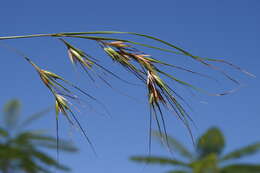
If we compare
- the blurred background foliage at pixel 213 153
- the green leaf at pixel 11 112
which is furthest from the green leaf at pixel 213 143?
the green leaf at pixel 11 112

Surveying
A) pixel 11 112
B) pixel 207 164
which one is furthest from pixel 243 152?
pixel 11 112

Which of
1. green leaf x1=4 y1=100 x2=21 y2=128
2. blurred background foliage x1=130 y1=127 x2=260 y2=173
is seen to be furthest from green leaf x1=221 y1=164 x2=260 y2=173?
green leaf x1=4 y1=100 x2=21 y2=128

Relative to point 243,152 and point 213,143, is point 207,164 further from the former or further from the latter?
point 213,143

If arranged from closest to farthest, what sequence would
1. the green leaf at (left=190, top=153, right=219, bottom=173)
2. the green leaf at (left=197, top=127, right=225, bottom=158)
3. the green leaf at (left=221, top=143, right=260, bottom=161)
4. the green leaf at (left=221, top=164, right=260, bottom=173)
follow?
the green leaf at (left=190, top=153, right=219, bottom=173), the green leaf at (left=221, top=143, right=260, bottom=161), the green leaf at (left=221, top=164, right=260, bottom=173), the green leaf at (left=197, top=127, right=225, bottom=158)

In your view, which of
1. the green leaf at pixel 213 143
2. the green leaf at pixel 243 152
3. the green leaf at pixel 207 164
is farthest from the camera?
the green leaf at pixel 213 143

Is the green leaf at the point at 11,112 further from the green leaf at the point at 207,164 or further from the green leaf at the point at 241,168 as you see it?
the green leaf at the point at 241,168

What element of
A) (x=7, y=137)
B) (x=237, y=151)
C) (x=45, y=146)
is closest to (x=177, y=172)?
(x=237, y=151)

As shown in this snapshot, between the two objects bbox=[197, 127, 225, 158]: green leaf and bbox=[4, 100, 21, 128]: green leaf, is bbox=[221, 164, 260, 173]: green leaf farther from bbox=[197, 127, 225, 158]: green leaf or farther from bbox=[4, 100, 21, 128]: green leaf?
bbox=[4, 100, 21, 128]: green leaf

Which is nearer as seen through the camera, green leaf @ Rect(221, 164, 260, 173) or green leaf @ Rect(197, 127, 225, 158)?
green leaf @ Rect(221, 164, 260, 173)
